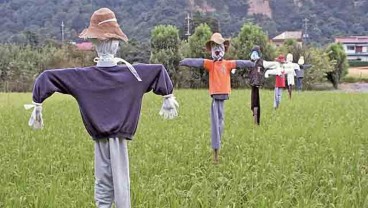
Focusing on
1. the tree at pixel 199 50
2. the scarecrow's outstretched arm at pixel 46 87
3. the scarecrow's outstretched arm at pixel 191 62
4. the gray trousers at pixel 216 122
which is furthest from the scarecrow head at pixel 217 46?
the tree at pixel 199 50

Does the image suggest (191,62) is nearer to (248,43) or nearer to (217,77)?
(217,77)

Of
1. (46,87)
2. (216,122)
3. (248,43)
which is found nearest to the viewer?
(46,87)

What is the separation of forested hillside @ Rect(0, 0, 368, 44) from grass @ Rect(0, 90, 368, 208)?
47.0 metres

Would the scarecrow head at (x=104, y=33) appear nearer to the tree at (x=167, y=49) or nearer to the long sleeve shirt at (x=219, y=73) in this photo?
the long sleeve shirt at (x=219, y=73)

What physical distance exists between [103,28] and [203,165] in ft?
12.1

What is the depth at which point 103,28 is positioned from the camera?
13.4 ft

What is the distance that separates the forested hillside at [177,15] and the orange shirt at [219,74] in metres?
50.1

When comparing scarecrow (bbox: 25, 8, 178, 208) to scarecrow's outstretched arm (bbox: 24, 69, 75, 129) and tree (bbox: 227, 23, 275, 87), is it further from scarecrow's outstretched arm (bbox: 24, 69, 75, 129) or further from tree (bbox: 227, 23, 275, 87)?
tree (bbox: 227, 23, 275, 87)

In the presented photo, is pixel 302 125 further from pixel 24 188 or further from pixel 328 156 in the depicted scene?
pixel 24 188

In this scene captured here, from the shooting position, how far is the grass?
211 inches

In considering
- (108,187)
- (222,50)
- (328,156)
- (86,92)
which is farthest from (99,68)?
(328,156)

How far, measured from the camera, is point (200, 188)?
18.8ft

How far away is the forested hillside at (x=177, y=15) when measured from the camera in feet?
234

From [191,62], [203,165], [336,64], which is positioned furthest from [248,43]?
[191,62]
